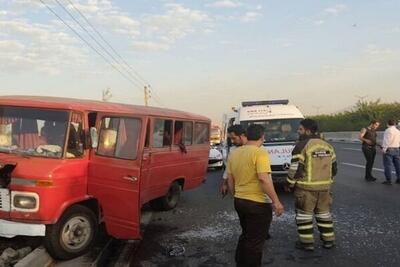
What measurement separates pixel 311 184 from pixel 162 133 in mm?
3167

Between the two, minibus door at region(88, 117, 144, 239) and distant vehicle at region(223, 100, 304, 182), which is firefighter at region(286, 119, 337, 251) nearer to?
minibus door at region(88, 117, 144, 239)

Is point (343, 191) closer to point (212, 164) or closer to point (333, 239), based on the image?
point (333, 239)

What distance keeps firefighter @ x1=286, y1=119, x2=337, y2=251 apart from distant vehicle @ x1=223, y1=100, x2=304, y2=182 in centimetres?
522

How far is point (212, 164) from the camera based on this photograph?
20156 millimetres

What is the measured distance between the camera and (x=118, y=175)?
23.5 feet

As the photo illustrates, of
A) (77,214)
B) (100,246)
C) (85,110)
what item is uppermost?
(85,110)

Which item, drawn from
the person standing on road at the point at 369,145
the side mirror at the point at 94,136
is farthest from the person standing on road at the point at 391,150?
the side mirror at the point at 94,136

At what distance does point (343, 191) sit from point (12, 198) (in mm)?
8726

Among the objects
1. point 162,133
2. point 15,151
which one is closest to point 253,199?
point 15,151

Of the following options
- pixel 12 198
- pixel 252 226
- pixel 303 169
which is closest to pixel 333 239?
pixel 303 169

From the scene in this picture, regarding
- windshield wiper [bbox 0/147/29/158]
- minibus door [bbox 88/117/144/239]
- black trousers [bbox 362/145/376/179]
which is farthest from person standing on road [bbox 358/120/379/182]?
windshield wiper [bbox 0/147/29/158]

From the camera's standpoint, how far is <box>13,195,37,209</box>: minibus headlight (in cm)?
658

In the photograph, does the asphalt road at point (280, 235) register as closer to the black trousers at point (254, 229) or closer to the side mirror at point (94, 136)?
the black trousers at point (254, 229)

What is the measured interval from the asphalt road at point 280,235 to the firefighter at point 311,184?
0.24 meters
